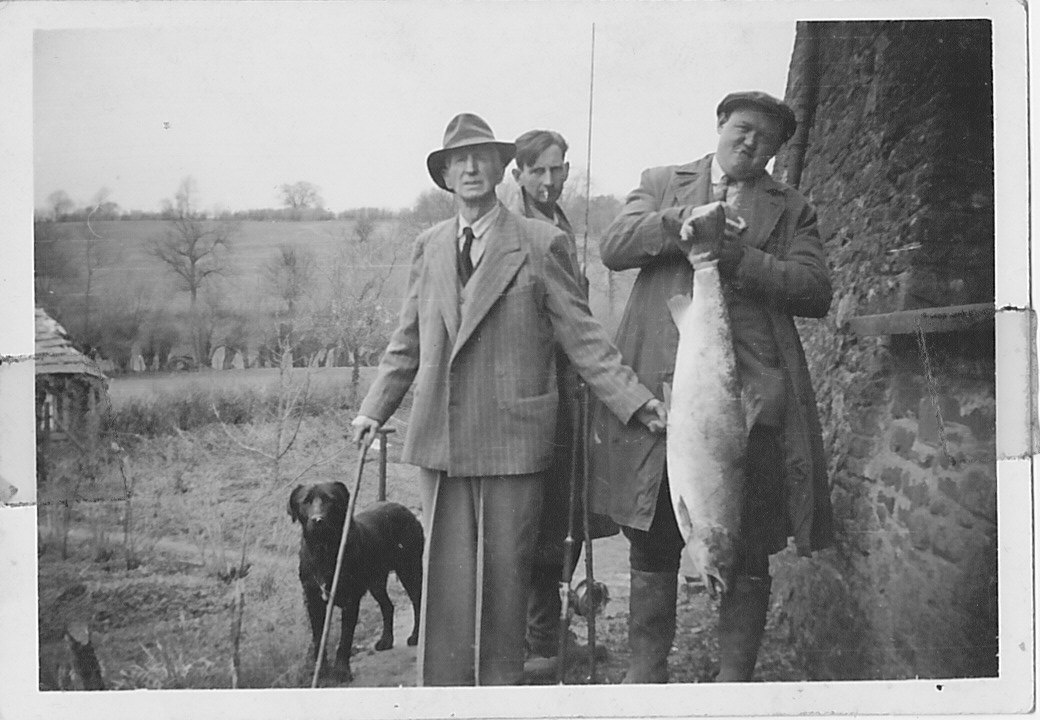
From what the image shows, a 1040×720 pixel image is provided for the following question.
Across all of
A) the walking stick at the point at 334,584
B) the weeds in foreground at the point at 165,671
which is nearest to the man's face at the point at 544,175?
the walking stick at the point at 334,584

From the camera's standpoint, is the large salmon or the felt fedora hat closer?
the large salmon

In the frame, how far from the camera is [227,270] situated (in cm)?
444

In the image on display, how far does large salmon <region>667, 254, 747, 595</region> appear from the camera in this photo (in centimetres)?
427

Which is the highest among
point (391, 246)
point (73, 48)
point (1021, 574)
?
point (73, 48)

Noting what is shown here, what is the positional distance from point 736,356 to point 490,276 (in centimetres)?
108

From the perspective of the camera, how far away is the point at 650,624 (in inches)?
173

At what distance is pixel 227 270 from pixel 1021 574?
3.62 meters

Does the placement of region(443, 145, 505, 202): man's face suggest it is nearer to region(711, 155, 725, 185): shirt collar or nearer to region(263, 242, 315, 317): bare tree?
region(263, 242, 315, 317): bare tree

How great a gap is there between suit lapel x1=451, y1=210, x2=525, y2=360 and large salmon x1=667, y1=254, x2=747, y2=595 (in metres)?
0.78

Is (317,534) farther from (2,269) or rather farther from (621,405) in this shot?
(2,269)

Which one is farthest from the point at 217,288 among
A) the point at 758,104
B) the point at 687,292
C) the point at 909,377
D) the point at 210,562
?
the point at 909,377

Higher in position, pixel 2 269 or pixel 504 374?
pixel 2 269

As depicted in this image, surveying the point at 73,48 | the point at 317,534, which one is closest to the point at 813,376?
the point at 317,534

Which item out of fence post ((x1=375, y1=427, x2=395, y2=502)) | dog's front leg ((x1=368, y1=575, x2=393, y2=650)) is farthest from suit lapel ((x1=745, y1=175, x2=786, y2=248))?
dog's front leg ((x1=368, y1=575, x2=393, y2=650))
